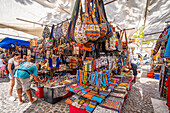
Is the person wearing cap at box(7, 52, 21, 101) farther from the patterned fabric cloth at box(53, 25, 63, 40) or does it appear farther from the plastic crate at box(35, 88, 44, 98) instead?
the patterned fabric cloth at box(53, 25, 63, 40)

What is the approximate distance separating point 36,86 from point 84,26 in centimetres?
320

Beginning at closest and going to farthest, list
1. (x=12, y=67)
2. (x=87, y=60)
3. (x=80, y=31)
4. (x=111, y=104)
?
(x=80, y=31), (x=111, y=104), (x=87, y=60), (x=12, y=67)

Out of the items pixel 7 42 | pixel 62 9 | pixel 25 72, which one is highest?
pixel 62 9

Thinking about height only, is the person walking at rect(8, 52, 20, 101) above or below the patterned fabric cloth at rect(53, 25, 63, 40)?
below

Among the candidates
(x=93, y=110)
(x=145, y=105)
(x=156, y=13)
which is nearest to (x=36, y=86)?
(x=93, y=110)

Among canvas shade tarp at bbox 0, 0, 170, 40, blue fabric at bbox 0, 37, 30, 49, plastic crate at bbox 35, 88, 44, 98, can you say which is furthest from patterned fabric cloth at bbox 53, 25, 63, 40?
blue fabric at bbox 0, 37, 30, 49

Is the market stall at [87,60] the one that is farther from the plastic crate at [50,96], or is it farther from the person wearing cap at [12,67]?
the person wearing cap at [12,67]

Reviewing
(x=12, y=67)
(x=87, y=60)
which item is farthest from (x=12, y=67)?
(x=87, y=60)

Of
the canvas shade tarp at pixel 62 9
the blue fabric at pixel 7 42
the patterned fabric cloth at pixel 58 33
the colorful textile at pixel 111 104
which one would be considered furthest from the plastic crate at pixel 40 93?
the blue fabric at pixel 7 42

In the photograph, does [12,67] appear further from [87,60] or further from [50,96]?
[87,60]

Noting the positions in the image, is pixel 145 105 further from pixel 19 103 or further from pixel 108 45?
pixel 19 103

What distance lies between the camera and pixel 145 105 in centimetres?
276

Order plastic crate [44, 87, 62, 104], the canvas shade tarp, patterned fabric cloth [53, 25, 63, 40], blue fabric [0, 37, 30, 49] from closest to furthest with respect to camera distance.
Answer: the canvas shade tarp
plastic crate [44, 87, 62, 104]
patterned fabric cloth [53, 25, 63, 40]
blue fabric [0, 37, 30, 49]

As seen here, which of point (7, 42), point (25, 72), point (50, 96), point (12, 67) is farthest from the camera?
point (7, 42)
